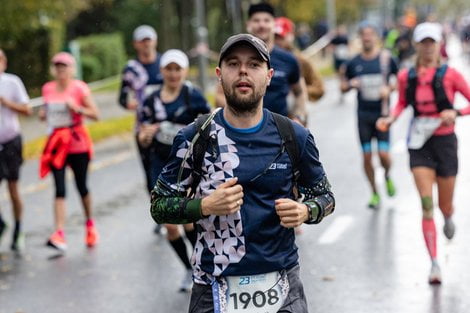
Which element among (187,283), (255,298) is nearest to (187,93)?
(187,283)

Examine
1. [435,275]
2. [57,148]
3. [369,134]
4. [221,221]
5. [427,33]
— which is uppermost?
[427,33]

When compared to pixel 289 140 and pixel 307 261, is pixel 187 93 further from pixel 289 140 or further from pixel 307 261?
pixel 289 140

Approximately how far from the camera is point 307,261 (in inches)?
360

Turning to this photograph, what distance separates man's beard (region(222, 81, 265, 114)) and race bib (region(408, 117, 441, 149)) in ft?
13.1

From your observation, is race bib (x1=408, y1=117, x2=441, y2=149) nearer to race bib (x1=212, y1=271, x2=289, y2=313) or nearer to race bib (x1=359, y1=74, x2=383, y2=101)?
race bib (x1=359, y1=74, x2=383, y2=101)

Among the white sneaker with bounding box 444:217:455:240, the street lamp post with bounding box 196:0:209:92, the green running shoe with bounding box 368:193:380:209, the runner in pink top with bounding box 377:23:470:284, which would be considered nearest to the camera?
the runner in pink top with bounding box 377:23:470:284

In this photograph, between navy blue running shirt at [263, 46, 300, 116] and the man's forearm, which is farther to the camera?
the man's forearm

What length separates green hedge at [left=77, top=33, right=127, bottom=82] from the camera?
3397 cm

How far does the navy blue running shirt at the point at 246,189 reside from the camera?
446cm

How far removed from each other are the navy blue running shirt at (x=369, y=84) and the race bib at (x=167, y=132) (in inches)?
152

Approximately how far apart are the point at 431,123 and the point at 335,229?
248cm

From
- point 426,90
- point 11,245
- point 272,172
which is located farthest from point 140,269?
point 272,172

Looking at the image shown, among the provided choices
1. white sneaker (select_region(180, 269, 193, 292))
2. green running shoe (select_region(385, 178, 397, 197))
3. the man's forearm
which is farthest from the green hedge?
white sneaker (select_region(180, 269, 193, 292))

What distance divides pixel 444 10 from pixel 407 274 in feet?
Result: 396
